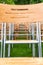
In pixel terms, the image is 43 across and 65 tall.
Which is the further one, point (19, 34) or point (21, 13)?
point (19, 34)

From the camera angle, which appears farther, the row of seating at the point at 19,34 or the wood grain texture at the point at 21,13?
the row of seating at the point at 19,34

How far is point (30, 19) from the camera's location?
1.93m

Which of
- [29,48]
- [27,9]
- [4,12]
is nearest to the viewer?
[4,12]

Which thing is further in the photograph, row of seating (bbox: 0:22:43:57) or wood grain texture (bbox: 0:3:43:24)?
row of seating (bbox: 0:22:43:57)

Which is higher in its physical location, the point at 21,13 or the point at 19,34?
the point at 21,13

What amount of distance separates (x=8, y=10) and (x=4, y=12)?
0.28 feet

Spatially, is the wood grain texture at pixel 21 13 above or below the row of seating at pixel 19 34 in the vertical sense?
above

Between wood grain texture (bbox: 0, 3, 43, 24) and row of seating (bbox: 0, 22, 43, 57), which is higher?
wood grain texture (bbox: 0, 3, 43, 24)
